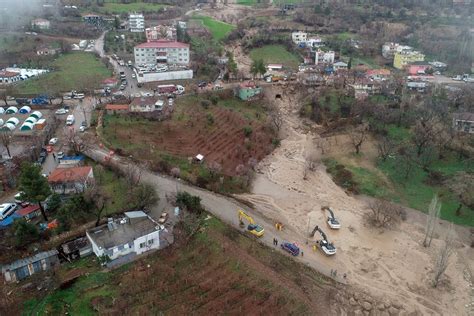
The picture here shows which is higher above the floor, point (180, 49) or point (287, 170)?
point (180, 49)

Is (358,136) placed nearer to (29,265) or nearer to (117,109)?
(117,109)

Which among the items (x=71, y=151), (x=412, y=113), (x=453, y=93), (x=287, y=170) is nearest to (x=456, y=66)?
(x=453, y=93)

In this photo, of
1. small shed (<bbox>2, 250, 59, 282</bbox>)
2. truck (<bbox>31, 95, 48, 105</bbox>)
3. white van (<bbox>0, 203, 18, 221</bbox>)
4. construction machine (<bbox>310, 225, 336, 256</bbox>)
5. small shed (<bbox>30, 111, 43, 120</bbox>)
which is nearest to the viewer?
small shed (<bbox>2, 250, 59, 282</bbox>)

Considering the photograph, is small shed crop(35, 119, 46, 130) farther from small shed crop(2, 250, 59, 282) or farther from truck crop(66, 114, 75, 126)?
small shed crop(2, 250, 59, 282)

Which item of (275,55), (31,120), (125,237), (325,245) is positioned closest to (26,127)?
(31,120)

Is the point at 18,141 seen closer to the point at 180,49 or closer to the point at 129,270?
the point at 129,270

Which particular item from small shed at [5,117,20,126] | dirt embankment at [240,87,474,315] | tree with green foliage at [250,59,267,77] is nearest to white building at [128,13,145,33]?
tree with green foliage at [250,59,267,77]
